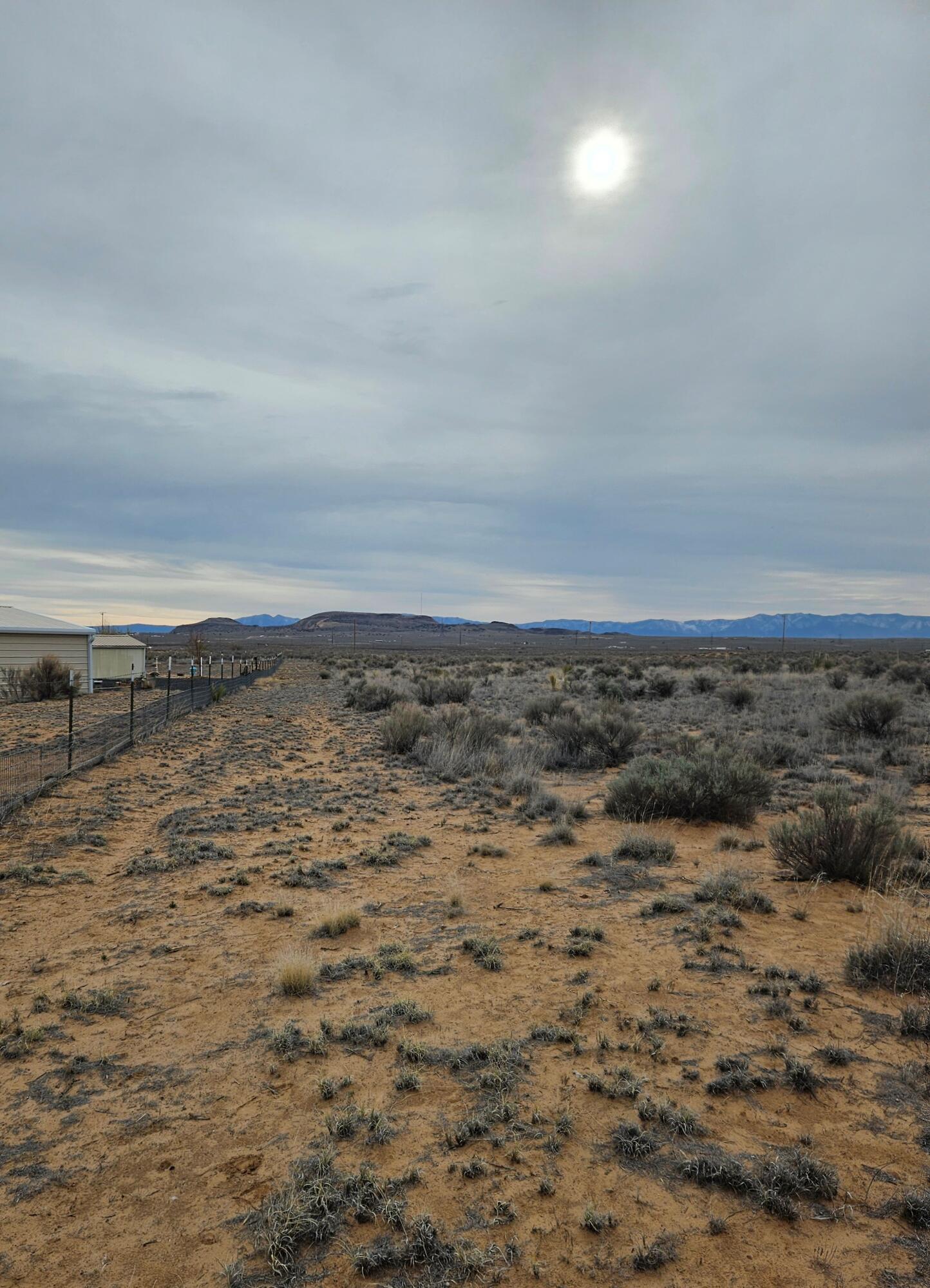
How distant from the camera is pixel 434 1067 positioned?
427 cm

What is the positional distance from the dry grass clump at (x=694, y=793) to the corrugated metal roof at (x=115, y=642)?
29.2 meters

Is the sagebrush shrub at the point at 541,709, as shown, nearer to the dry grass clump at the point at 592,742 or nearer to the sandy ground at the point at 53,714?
the dry grass clump at the point at 592,742

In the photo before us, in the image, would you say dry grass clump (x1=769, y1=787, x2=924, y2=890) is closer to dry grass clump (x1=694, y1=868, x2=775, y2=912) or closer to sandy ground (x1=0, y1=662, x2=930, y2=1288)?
sandy ground (x1=0, y1=662, x2=930, y2=1288)

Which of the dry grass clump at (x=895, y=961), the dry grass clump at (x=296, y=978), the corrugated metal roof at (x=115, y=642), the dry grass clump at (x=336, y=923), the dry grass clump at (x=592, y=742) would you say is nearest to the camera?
the dry grass clump at (x=895, y=961)

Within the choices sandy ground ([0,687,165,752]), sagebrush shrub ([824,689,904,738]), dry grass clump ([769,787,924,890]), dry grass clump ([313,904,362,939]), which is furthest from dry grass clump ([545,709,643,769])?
sandy ground ([0,687,165,752])

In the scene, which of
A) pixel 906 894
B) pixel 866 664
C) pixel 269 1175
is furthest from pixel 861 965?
pixel 866 664

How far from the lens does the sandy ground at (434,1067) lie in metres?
3.00

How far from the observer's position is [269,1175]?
338 centimetres

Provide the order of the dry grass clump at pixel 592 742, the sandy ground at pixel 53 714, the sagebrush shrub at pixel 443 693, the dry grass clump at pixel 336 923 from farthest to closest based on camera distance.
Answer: the sagebrush shrub at pixel 443 693, the sandy ground at pixel 53 714, the dry grass clump at pixel 592 742, the dry grass clump at pixel 336 923

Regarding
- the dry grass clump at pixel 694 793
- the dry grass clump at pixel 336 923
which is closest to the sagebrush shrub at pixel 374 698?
the dry grass clump at pixel 694 793

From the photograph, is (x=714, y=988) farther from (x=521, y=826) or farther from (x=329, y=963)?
(x=521, y=826)

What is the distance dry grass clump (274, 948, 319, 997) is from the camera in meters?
5.19

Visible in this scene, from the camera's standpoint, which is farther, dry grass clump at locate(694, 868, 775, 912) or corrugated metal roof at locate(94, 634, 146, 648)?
corrugated metal roof at locate(94, 634, 146, 648)

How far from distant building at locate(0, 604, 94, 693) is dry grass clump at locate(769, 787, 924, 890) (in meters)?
27.9
